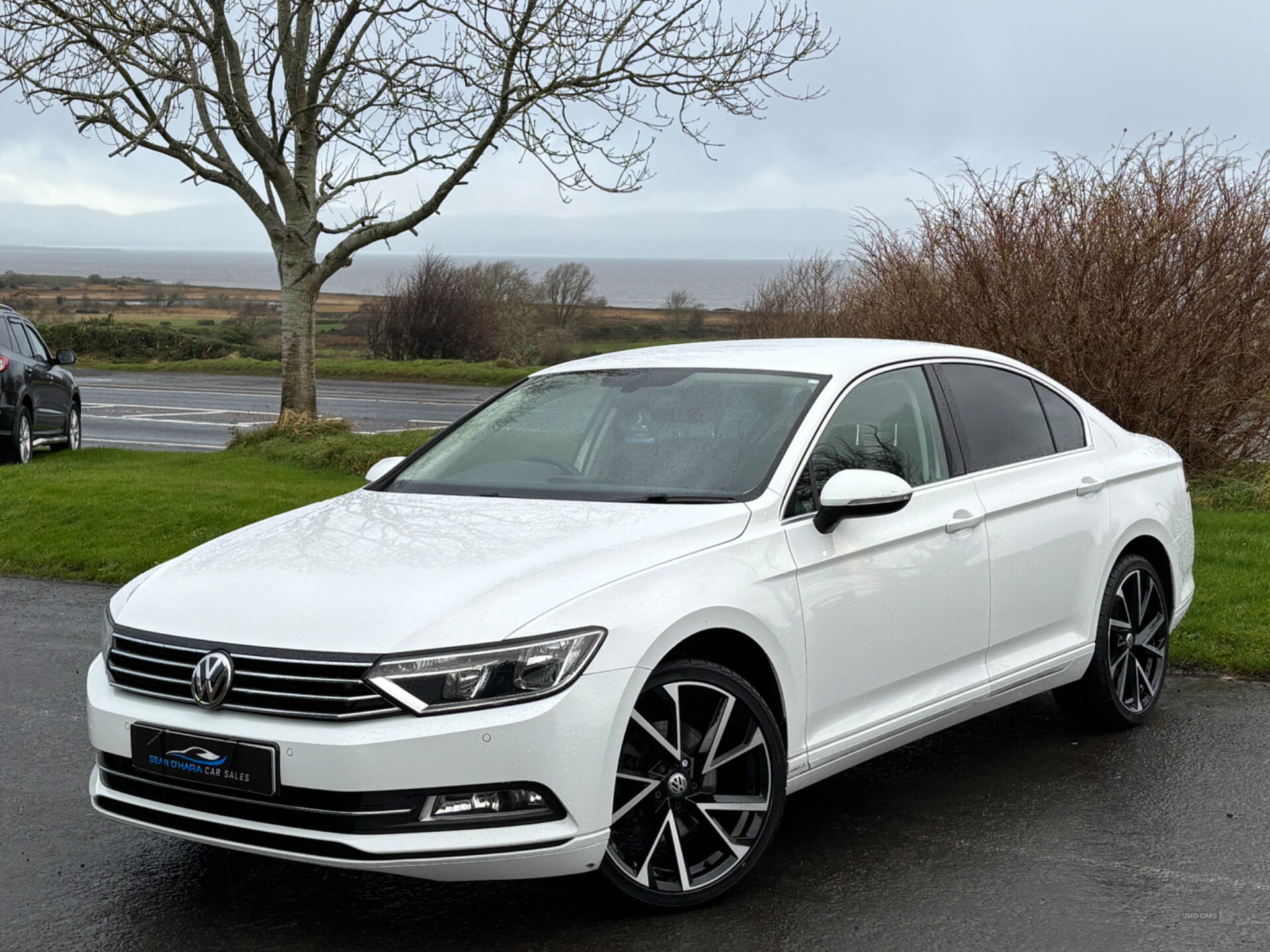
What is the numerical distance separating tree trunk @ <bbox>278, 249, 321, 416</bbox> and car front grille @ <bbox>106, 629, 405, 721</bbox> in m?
13.3

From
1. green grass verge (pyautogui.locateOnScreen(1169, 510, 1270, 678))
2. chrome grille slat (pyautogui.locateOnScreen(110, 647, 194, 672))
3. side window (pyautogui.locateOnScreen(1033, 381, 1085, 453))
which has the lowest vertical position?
green grass verge (pyautogui.locateOnScreen(1169, 510, 1270, 678))

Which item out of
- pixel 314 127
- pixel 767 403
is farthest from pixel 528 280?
pixel 767 403

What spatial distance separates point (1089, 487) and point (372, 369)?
1223 inches

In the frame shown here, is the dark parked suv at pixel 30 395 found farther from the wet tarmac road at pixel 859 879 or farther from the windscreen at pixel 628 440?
the windscreen at pixel 628 440

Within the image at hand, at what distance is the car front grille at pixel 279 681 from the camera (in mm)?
3707

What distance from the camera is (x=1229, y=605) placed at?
8.17 metres

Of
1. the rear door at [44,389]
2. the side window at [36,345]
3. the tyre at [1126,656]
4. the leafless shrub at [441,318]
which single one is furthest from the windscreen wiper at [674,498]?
the leafless shrub at [441,318]

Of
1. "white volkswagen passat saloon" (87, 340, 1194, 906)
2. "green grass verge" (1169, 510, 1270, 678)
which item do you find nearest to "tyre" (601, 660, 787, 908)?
"white volkswagen passat saloon" (87, 340, 1194, 906)

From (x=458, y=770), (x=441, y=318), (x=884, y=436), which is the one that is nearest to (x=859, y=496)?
(x=884, y=436)

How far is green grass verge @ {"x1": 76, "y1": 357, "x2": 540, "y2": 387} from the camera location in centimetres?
3400

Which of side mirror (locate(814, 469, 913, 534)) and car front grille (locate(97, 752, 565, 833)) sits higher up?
side mirror (locate(814, 469, 913, 534))

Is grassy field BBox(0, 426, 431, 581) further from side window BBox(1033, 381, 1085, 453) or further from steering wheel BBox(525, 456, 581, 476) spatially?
side window BBox(1033, 381, 1085, 453)

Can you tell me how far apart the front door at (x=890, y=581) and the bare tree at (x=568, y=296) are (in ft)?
123

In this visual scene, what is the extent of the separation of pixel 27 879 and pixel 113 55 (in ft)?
40.5
